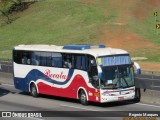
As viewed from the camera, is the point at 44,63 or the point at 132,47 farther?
the point at 132,47

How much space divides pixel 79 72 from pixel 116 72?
221 cm

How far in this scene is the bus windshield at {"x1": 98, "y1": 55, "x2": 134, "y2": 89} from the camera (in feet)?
75.3

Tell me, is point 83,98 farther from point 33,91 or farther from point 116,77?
point 33,91

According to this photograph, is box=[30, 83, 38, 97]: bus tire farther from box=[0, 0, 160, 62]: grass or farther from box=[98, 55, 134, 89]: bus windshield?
box=[0, 0, 160, 62]: grass

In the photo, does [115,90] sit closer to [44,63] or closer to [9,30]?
[44,63]

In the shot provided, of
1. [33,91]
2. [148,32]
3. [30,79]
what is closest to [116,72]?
[33,91]

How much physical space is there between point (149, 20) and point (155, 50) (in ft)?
52.9

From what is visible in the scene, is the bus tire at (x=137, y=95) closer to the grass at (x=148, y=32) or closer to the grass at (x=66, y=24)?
the grass at (x=148, y=32)

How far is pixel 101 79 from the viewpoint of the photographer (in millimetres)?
22906

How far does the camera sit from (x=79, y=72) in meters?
24.4

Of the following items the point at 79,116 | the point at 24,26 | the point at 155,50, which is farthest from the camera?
the point at 24,26

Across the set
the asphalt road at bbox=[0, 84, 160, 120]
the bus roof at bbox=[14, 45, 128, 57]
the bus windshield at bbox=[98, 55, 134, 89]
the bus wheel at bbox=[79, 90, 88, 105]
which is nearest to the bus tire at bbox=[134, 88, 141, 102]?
the asphalt road at bbox=[0, 84, 160, 120]

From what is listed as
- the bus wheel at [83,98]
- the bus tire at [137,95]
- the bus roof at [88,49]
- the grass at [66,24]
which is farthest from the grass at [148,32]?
the bus wheel at [83,98]

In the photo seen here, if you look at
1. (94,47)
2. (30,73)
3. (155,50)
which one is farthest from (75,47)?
(155,50)
